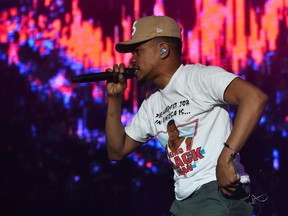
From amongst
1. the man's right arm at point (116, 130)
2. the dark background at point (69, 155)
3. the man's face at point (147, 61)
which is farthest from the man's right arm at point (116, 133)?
the dark background at point (69, 155)

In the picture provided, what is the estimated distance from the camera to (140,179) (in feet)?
8.63

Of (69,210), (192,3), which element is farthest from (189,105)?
(69,210)

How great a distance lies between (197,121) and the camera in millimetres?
1450

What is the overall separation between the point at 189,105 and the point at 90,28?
1.46 m

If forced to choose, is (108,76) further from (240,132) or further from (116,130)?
(240,132)

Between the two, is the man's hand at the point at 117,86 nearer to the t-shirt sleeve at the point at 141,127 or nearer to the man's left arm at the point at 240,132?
the t-shirt sleeve at the point at 141,127

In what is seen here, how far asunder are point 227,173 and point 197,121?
23 cm

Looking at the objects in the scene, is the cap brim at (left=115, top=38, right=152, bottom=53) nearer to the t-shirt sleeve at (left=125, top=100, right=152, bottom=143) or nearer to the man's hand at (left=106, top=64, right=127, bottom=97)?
the man's hand at (left=106, top=64, right=127, bottom=97)

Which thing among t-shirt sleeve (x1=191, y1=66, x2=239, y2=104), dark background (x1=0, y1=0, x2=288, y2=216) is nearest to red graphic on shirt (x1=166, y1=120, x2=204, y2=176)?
t-shirt sleeve (x1=191, y1=66, x2=239, y2=104)

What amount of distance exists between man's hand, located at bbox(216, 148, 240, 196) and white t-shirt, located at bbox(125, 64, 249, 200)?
0.36ft

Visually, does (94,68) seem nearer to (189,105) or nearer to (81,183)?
(81,183)

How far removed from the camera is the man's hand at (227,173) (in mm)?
1264

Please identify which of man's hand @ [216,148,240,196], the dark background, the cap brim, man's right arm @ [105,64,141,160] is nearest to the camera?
man's hand @ [216,148,240,196]

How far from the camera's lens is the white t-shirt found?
55.4 inches
